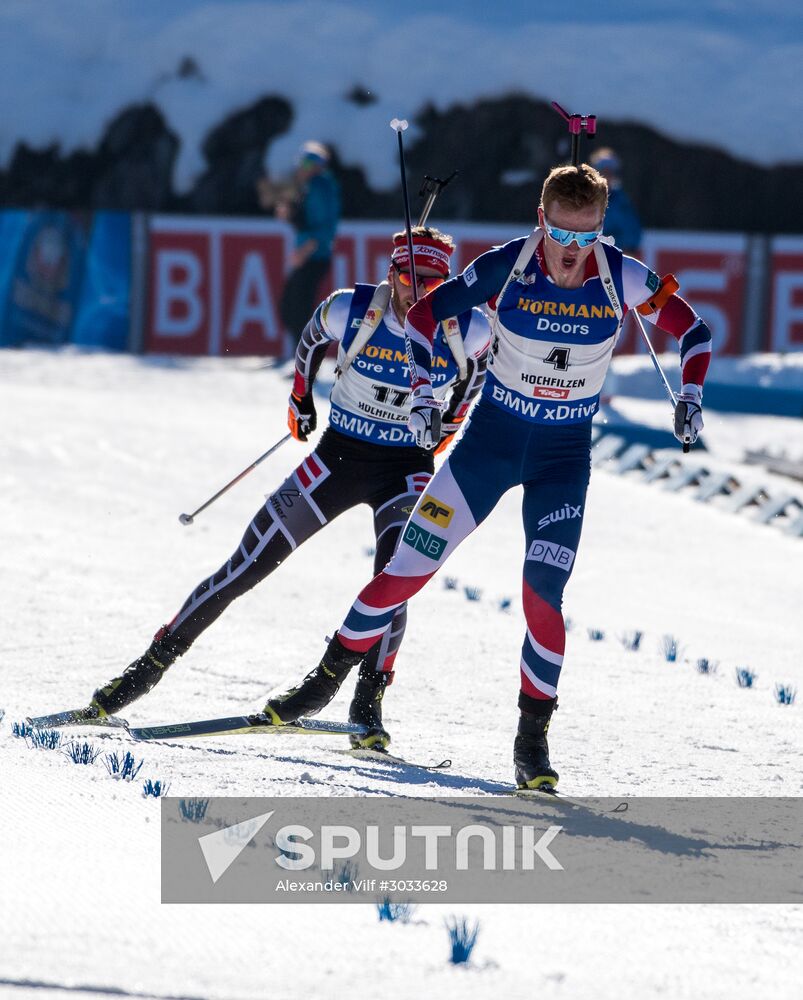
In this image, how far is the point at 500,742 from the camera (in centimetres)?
629

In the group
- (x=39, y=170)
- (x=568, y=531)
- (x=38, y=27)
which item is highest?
(x=38, y=27)

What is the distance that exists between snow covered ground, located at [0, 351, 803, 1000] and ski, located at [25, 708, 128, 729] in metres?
0.24

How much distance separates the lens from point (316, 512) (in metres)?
6.15

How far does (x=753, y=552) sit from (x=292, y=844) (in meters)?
7.83

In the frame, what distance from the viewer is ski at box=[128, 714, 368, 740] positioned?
5.75 metres

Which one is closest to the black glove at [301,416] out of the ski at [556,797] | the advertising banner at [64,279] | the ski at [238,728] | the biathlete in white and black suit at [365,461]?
the biathlete in white and black suit at [365,461]

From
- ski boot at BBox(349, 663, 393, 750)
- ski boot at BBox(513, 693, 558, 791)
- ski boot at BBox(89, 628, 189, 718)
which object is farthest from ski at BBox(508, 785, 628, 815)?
ski boot at BBox(89, 628, 189, 718)

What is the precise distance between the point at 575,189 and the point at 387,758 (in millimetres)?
2109

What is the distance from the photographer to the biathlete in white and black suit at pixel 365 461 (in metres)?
6.07

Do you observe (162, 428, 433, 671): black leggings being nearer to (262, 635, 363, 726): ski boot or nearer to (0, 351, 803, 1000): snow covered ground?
(262, 635, 363, 726): ski boot

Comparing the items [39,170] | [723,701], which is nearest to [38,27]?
[39,170]

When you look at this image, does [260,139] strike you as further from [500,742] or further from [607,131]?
Answer: [500,742]

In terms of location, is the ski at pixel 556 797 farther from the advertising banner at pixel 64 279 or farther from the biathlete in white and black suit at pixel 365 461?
the advertising banner at pixel 64 279

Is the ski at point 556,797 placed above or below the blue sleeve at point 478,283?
below
